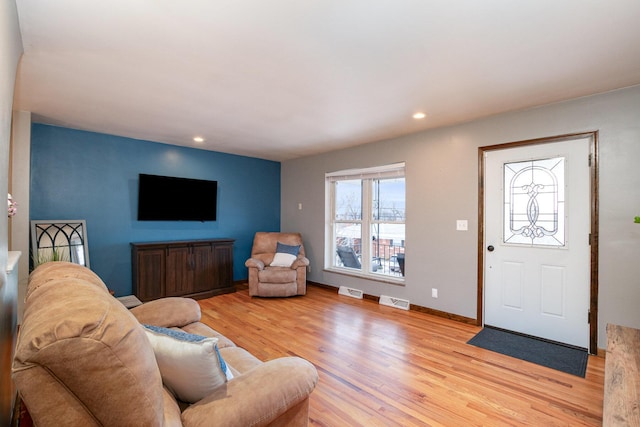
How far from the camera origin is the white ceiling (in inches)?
68.8

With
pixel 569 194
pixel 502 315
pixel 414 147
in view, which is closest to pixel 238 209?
pixel 414 147

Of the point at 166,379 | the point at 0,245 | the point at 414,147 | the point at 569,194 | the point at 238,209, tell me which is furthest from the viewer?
the point at 238,209

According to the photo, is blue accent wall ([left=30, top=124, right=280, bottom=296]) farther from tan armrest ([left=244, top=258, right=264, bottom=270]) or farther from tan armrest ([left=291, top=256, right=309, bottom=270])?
tan armrest ([left=291, top=256, right=309, bottom=270])

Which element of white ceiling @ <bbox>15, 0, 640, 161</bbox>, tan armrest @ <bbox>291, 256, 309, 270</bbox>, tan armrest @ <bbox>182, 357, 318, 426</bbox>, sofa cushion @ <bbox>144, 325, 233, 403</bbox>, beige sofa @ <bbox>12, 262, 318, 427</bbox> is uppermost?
white ceiling @ <bbox>15, 0, 640, 161</bbox>

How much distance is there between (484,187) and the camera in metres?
3.68

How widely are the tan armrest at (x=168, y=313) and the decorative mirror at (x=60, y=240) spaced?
2.22 m

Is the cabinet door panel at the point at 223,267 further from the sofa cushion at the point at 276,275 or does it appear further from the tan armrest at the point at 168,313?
the tan armrest at the point at 168,313

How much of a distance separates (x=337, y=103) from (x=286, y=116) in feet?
2.31

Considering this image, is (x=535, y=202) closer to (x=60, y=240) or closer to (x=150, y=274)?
(x=150, y=274)

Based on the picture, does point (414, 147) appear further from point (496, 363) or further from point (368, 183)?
point (496, 363)

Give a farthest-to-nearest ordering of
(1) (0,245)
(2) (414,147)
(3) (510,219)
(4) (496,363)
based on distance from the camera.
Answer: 1. (2) (414,147)
2. (3) (510,219)
3. (4) (496,363)
4. (1) (0,245)

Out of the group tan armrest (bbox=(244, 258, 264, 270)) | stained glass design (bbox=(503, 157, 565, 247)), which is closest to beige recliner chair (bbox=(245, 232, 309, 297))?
tan armrest (bbox=(244, 258, 264, 270))

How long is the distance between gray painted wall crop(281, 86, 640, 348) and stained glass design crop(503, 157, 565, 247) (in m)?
0.31

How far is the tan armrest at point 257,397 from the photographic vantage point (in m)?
1.13
